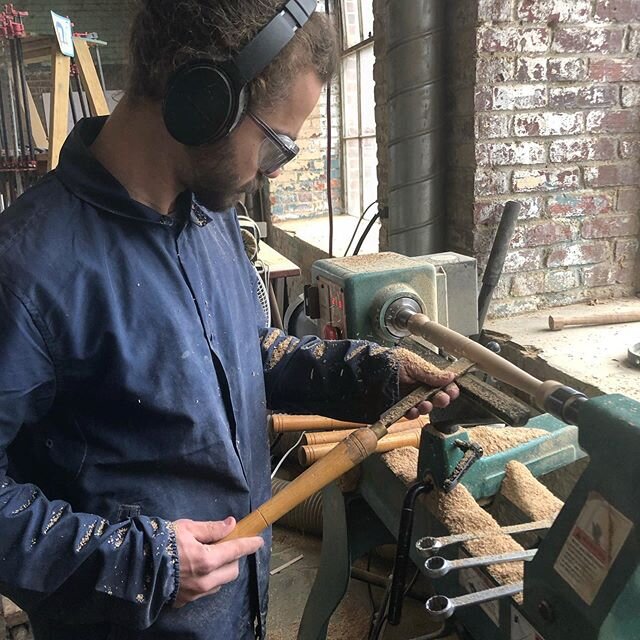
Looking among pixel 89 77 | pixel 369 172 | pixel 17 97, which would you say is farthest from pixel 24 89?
pixel 369 172

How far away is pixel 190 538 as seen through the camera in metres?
0.80

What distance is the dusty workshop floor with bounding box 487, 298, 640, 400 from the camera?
1.49m

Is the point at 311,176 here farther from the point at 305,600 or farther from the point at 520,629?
the point at 520,629

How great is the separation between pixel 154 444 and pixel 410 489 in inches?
17.0

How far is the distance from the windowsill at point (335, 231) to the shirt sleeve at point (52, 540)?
2.28 metres

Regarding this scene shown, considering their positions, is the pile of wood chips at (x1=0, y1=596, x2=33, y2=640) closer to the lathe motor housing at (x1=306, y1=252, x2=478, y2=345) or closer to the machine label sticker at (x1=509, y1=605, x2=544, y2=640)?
the lathe motor housing at (x1=306, y1=252, x2=478, y2=345)

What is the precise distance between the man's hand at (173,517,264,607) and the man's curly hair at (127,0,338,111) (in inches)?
23.1

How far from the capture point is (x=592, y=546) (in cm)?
61

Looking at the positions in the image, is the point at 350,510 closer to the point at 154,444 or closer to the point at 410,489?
the point at 410,489

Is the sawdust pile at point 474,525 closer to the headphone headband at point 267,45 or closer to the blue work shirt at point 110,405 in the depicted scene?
the blue work shirt at point 110,405

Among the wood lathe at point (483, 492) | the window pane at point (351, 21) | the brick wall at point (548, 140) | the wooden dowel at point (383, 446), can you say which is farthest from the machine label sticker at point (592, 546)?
the window pane at point (351, 21)

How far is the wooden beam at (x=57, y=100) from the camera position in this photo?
2.78 m

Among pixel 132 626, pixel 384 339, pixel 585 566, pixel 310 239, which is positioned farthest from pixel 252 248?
pixel 585 566

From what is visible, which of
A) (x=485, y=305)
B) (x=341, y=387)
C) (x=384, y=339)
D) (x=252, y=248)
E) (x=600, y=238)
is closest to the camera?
(x=341, y=387)
